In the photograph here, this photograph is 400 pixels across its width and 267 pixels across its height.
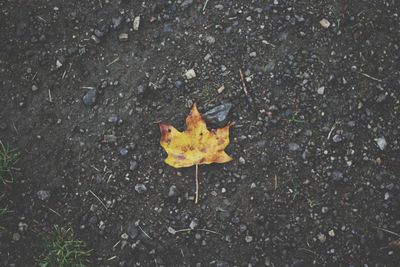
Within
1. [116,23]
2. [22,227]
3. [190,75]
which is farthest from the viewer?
[116,23]

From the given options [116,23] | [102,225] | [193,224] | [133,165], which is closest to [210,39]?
[116,23]

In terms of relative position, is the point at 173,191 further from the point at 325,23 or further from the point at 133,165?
the point at 325,23

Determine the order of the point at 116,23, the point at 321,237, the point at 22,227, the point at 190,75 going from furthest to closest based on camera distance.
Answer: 1. the point at 116,23
2. the point at 190,75
3. the point at 22,227
4. the point at 321,237

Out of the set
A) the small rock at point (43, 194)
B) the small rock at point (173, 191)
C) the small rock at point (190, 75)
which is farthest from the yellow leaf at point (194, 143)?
the small rock at point (43, 194)

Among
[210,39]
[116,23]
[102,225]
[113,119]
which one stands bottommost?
[102,225]

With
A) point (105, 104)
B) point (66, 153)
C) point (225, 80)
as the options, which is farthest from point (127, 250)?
point (225, 80)

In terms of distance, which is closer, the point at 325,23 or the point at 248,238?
the point at 248,238
